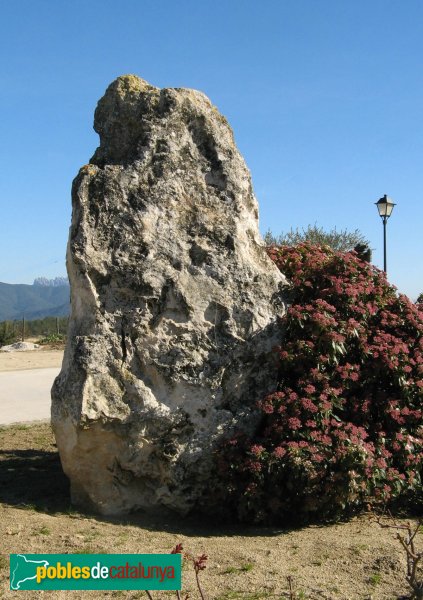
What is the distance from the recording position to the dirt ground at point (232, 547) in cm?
447

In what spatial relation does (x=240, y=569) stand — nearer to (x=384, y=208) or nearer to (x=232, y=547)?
(x=232, y=547)

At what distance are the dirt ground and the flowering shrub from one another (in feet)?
0.89

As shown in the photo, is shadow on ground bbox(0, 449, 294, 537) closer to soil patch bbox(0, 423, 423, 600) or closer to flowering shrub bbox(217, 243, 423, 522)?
soil patch bbox(0, 423, 423, 600)

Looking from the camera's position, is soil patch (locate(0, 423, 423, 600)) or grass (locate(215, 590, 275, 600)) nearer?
grass (locate(215, 590, 275, 600))

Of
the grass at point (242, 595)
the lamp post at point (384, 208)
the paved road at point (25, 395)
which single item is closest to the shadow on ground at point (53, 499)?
the grass at point (242, 595)

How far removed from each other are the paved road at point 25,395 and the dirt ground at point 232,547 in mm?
4974

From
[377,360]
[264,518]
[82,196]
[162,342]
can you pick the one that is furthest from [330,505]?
[82,196]

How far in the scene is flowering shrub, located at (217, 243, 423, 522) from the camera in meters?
5.50

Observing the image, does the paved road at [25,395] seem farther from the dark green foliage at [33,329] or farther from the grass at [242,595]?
the grass at [242,595]

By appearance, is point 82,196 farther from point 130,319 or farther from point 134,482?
point 134,482

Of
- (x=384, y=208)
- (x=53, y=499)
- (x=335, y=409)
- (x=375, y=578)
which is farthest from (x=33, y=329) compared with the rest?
(x=375, y=578)

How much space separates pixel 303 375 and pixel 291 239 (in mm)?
18745

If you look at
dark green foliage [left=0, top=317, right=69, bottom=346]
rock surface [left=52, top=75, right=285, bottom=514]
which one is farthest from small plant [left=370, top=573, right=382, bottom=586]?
dark green foliage [left=0, top=317, right=69, bottom=346]

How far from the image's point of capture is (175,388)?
19.5 feet
